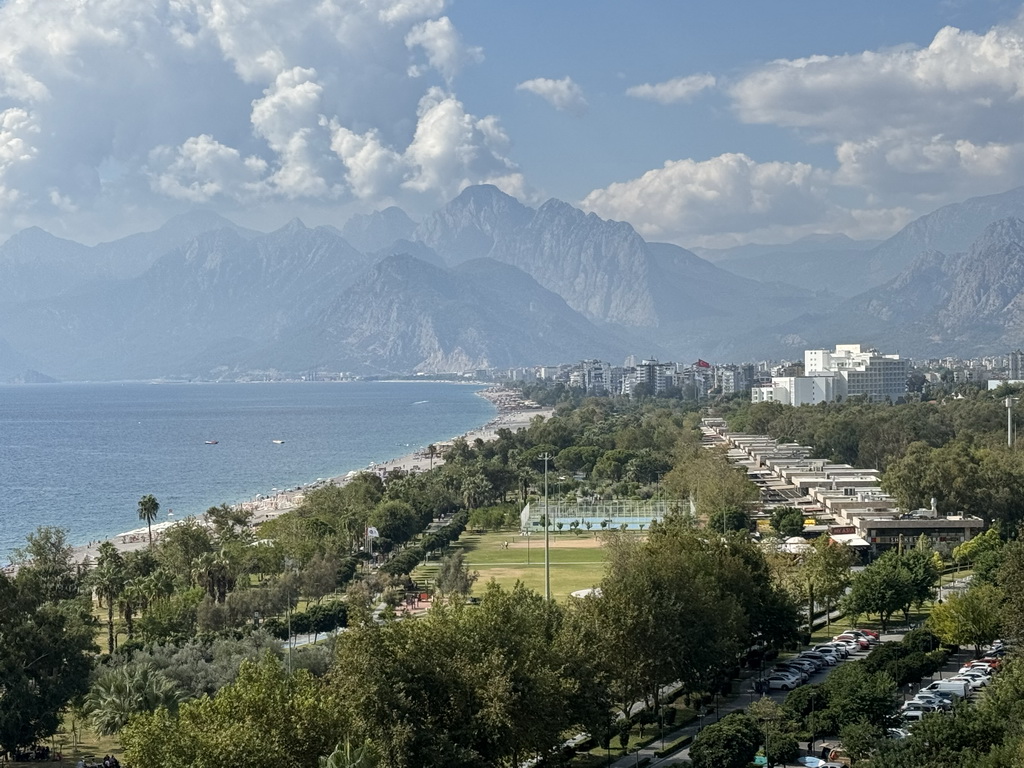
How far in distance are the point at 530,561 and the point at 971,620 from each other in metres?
29.8

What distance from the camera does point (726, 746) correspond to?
1065 inches

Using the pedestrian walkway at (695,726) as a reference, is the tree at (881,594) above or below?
above

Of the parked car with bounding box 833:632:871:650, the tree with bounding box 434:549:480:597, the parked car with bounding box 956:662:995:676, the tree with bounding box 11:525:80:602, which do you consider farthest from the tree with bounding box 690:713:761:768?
the tree with bounding box 434:549:480:597

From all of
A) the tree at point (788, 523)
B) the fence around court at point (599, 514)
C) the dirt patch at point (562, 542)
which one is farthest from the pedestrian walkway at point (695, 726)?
the fence around court at point (599, 514)

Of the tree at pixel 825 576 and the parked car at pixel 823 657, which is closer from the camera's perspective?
the parked car at pixel 823 657

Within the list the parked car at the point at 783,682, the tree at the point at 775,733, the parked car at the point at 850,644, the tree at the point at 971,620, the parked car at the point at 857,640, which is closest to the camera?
the tree at the point at 775,733

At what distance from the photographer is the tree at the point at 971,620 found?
37500 millimetres

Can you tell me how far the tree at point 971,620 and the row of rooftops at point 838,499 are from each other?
2285 centimetres

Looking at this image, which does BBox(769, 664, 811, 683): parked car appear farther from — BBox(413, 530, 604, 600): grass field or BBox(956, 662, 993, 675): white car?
BBox(413, 530, 604, 600): grass field

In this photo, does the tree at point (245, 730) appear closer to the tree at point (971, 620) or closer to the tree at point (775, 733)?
the tree at point (775, 733)

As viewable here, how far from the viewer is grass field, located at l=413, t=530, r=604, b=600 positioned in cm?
5581

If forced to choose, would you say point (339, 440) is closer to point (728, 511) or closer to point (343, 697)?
point (728, 511)

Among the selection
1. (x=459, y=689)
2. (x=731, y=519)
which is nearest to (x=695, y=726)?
(x=459, y=689)

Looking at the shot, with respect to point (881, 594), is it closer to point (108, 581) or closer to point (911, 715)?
point (911, 715)
